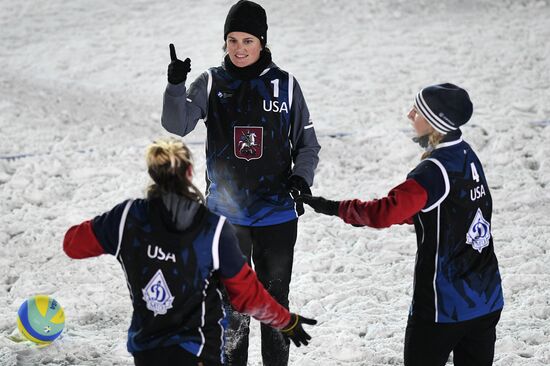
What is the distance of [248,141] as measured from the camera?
162 inches

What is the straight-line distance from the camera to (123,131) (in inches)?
357

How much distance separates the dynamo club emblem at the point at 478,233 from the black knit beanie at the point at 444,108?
1.27 ft

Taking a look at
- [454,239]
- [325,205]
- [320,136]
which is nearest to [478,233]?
[454,239]

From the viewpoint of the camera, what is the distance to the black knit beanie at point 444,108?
3475mm

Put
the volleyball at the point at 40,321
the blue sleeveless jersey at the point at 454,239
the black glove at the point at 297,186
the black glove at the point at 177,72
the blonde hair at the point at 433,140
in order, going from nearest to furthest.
Result: 1. the blue sleeveless jersey at the point at 454,239
2. the blonde hair at the point at 433,140
3. the black glove at the point at 177,72
4. the black glove at the point at 297,186
5. the volleyball at the point at 40,321

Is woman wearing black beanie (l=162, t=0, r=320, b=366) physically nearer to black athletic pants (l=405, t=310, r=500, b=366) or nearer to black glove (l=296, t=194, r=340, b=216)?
black glove (l=296, t=194, r=340, b=216)

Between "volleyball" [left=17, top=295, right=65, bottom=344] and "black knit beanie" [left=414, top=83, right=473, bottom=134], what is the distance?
8.73ft

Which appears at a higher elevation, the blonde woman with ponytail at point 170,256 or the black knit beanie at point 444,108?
the black knit beanie at point 444,108

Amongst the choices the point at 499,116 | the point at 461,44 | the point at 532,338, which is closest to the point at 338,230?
the point at 532,338

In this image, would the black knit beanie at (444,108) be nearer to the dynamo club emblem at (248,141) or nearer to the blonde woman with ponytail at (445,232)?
the blonde woman with ponytail at (445,232)

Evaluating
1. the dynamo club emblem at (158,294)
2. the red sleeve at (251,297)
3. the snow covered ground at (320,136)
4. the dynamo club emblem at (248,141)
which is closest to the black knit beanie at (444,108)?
the dynamo club emblem at (248,141)

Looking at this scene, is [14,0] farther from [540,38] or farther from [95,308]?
[95,308]

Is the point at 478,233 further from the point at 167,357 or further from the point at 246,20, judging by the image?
the point at 246,20

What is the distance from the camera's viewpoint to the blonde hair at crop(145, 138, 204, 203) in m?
2.99
